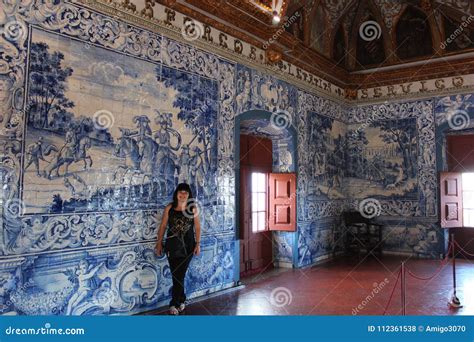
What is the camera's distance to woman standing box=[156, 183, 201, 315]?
5.16 meters

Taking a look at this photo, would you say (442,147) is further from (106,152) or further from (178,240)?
(106,152)

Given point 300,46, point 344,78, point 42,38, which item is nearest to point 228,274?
point 42,38

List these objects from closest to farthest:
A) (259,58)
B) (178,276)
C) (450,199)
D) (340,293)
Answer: (178,276)
(340,293)
(259,58)
(450,199)

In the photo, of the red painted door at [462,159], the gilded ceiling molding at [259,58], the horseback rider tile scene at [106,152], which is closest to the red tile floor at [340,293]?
the horseback rider tile scene at [106,152]

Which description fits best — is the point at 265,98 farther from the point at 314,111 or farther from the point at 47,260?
the point at 47,260

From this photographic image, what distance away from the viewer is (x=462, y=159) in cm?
977

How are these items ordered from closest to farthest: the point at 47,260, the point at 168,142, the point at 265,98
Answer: the point at 47,260 < the point at 168,142 < the point at 265,98

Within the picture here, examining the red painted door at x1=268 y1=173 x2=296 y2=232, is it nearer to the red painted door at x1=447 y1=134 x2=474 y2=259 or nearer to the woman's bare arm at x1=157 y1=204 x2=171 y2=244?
the woman's bare arm at x1=157 y1=204 x2=171 y2=244

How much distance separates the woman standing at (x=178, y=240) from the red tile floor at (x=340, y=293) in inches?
10.5

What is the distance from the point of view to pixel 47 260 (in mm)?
4195

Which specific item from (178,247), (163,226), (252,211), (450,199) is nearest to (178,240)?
(178,247)

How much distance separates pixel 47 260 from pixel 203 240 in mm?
2380

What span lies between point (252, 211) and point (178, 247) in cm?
319

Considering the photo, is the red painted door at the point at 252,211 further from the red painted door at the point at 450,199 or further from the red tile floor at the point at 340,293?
the red painted door at the point at 450,199
